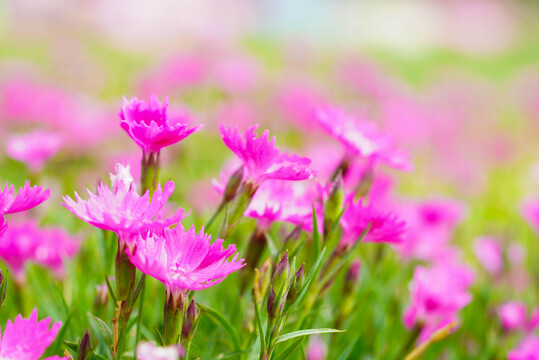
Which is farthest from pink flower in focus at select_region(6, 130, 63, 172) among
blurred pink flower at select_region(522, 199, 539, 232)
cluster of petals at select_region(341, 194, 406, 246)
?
blurred pink flower at select_region(522, 199, 539, 232)

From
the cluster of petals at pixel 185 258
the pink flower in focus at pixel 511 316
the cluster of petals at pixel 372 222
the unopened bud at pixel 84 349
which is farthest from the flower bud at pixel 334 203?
the pink flower in focus at pixel 511 316

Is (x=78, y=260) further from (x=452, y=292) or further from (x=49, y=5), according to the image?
(x=49, y=5)

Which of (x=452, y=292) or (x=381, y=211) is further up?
(x=381, y=211)

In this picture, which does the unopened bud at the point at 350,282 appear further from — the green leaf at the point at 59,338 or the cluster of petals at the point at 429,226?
the green leaf at the point at 59,338

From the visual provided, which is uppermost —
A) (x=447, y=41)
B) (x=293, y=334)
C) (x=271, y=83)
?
(x=293, y=334)

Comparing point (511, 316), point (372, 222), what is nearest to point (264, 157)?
point (372, 222)

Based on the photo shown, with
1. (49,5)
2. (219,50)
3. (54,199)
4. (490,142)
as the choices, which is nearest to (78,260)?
(54,199)

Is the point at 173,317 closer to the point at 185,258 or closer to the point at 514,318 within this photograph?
the point at 185,258
